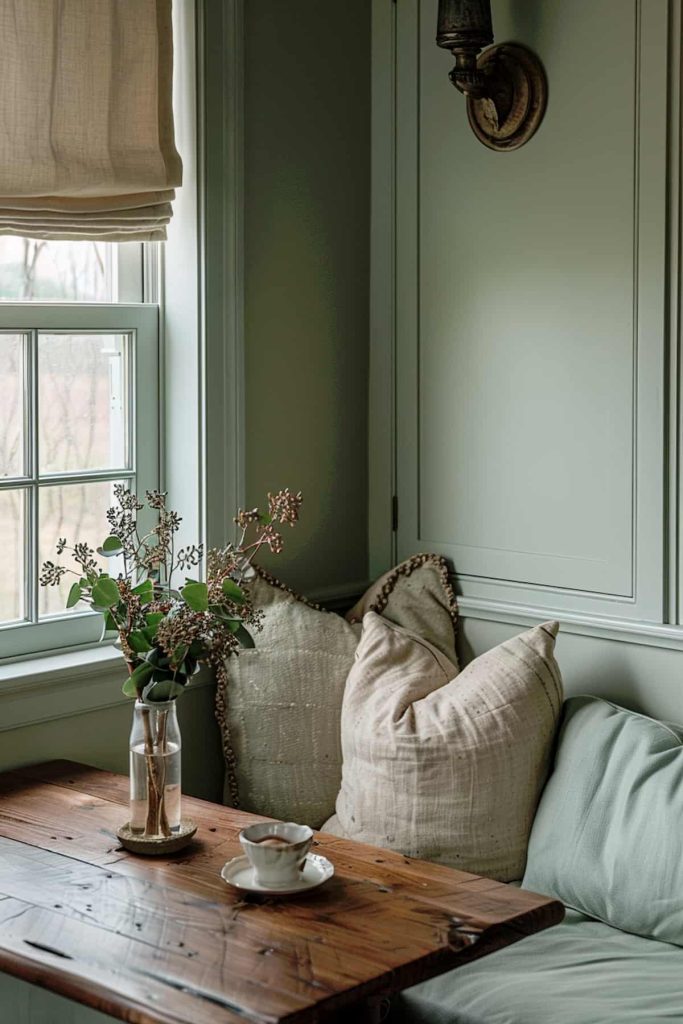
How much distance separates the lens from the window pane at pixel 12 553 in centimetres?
246

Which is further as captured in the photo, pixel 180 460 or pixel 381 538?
pixel 381 538

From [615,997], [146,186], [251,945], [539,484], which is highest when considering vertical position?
[146,186]

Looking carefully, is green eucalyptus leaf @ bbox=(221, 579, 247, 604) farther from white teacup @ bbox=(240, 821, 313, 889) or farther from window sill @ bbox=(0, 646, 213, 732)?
window sill @ bbox=(0, 646, 213, 732)

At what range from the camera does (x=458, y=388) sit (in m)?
2.87

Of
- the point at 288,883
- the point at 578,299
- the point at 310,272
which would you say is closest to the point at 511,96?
the point at 578,299

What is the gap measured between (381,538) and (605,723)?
849mm

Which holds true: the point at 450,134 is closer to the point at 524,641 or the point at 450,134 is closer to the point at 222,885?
the point at 524,641

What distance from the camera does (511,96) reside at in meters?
2.68

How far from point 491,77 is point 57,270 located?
3.33 feet

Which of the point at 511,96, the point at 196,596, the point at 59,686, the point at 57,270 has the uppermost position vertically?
the point at 511,96

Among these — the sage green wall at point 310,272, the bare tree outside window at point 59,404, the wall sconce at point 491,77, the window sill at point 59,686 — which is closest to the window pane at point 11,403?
the bare tree outside window at point 59,404

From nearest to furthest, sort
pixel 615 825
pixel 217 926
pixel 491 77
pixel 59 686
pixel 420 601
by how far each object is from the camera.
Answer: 1. pixel 217 926
2. pixel 615 825
3. pixel 59 686
4. pixel 491 77
5. pixel 420 601

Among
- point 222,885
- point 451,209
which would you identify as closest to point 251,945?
point 222,885

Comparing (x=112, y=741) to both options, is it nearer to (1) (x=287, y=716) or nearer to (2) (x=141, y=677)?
(1) (x=287, y=716)
